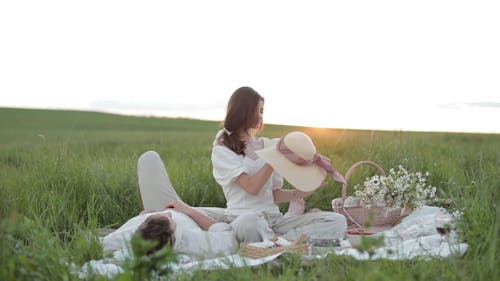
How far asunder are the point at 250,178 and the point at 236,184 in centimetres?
21

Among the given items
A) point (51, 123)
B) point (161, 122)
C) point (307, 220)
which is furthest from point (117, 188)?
point (161, 122)

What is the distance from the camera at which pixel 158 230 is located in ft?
14.4

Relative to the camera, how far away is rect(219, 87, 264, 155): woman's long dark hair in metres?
5.16

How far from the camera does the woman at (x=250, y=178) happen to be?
512 cm

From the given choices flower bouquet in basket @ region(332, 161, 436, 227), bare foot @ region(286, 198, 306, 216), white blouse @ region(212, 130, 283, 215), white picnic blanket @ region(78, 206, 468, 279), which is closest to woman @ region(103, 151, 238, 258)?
white picnic blanket @ region(78, 206, 468, 279)

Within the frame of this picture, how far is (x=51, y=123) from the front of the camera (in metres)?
33.1

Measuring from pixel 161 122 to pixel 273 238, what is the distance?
3310 cm

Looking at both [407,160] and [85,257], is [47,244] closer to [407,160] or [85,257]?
[85,257]

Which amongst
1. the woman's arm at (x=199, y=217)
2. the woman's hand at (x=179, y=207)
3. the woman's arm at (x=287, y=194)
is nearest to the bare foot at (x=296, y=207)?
the woman's arm at (x=287, y=194)

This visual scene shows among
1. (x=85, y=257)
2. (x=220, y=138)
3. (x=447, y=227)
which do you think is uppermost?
(x=220, y=138)

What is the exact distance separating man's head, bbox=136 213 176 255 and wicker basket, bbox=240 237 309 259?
526 millimetres

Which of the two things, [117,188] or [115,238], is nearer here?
[115,238]

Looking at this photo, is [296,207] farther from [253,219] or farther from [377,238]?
[377,238]

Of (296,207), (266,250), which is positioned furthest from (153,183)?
(266,250)
